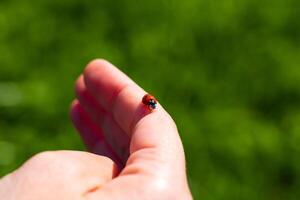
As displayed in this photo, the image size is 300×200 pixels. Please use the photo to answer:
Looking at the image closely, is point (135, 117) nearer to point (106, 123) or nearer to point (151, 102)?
point (151, 102)

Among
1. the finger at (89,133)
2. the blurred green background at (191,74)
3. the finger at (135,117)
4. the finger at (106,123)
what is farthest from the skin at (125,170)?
the blurred green background at (191,74)

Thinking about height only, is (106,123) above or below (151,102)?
below

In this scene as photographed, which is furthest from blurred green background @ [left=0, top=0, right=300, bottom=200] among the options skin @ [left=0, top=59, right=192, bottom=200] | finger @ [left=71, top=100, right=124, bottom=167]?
skin @ [left=0, top=59, right=192, bottom=200]

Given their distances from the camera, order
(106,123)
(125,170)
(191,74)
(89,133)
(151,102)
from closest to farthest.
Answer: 1. (125,170)
2. (151,102)
3. (106,123)
4. (89,133)
5. (191,74)

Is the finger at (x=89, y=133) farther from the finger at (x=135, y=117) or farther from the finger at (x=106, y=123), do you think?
the finger at (x=135, y=117)

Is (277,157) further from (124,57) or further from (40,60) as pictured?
(40,60)

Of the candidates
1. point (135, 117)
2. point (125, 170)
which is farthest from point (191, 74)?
point (125, 170)
